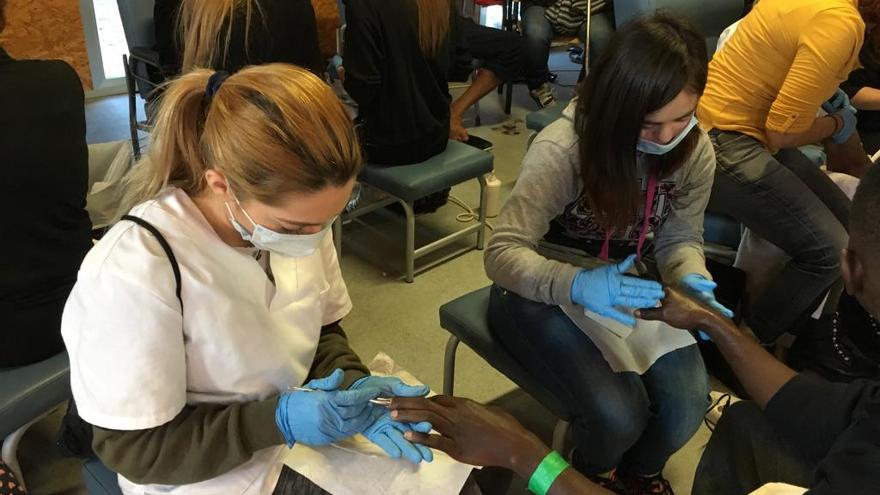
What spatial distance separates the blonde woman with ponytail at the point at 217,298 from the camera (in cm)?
96

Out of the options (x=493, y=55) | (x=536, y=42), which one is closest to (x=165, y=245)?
(x=493, y=55)

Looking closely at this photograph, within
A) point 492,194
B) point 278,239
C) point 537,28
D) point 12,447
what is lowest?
point 492,194

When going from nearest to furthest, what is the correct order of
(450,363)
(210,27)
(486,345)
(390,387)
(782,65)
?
1. (390,387)
2. (486,345)
3. (450,363)
4. (782,65)
5. (210,27)

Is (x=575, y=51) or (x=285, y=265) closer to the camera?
(x=285, y=265)

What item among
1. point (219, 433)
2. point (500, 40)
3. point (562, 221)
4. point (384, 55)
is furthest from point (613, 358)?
point (500, 40)

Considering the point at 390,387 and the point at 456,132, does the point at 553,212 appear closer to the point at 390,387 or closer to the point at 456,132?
the point at 390,387

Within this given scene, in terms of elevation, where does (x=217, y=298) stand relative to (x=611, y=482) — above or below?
above

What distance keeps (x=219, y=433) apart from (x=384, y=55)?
1.62m

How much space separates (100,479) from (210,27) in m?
1.44

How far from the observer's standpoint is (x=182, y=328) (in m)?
1.02

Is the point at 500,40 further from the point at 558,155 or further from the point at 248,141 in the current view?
the point at 248,141

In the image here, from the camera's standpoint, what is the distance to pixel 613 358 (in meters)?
1.48

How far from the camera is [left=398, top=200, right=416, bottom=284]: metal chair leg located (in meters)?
2.41

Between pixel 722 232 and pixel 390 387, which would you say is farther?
pixel 722 232
